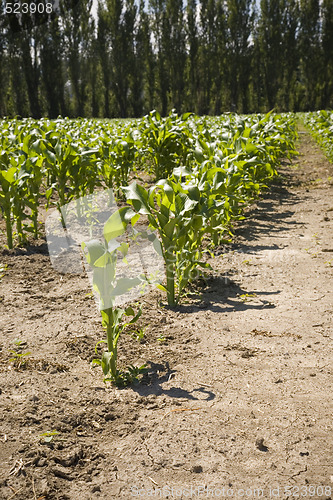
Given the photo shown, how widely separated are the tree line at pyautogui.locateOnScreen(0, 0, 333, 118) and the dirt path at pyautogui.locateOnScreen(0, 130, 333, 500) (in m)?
33.2

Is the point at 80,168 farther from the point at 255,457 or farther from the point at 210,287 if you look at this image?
the point at 255,457

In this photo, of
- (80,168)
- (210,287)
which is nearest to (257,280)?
(210,287)

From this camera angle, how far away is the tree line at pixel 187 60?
3569 cm

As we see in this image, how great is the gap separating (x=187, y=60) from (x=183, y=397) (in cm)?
3889

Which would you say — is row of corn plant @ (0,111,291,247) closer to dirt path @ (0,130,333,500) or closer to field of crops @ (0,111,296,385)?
field of crops @ (0,111,296,385)

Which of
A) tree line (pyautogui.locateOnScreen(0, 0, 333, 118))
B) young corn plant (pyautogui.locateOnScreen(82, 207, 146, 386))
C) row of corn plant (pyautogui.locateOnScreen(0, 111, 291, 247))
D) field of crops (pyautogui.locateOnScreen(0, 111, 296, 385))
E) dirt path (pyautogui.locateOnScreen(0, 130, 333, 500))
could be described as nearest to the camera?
dirt path (pyautogui.locateOnScreen(0, 130, 333, 500))

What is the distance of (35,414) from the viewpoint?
6.40 ft

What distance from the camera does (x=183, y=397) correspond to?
208 cm

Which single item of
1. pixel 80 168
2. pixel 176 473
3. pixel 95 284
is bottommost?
pixel 176 473

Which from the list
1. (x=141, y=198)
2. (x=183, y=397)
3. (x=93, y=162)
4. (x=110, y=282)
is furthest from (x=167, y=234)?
(x=93, y=162)

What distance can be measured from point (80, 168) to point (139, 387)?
3.38 metres

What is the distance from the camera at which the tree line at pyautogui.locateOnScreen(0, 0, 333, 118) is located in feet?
117

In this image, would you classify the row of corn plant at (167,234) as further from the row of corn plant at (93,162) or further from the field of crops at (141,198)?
the row of corn plant at (93,162)

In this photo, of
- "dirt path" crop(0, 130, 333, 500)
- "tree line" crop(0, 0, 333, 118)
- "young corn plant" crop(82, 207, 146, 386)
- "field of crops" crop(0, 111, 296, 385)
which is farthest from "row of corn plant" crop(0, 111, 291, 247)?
"tree line" crop(0, 0, 333, 118)
